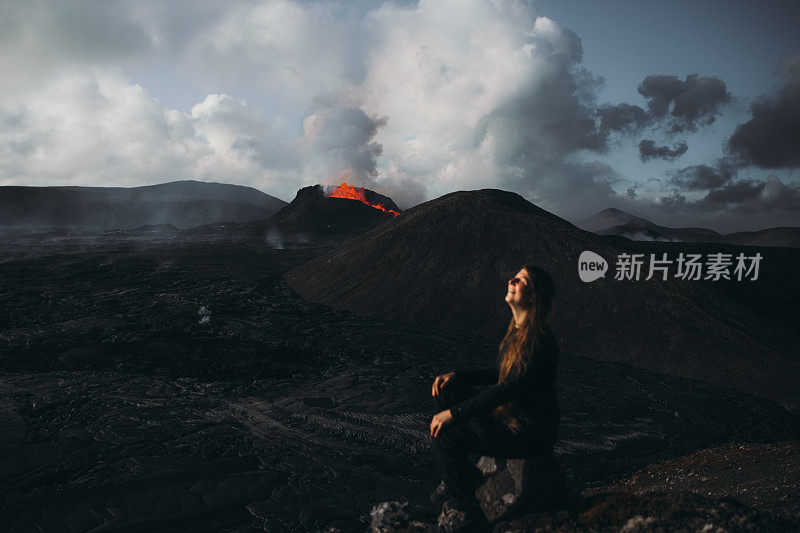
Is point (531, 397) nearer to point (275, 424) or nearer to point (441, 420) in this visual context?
point (441, 420)

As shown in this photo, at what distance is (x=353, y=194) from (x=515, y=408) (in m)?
61.3

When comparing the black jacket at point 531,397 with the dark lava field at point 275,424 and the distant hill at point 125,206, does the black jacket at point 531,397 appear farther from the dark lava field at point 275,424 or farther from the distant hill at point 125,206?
the distant hill at point 125,206

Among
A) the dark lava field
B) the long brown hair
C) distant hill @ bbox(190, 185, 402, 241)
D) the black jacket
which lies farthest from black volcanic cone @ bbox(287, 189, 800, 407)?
distant hill @ bbox(190, 185, 402, 241)

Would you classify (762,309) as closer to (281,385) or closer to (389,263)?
(389,263)

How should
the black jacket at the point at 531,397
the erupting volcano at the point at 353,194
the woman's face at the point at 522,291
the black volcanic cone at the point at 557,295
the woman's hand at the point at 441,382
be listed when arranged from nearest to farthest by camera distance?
1. the black jacket at the point at 531,397
2. the woman's face at the point at 522,291
3. the woman's hand at the point at 441,382
4. the black volcanic cone at the point at 557,295
5. the erupting volcano at the point at 353,194

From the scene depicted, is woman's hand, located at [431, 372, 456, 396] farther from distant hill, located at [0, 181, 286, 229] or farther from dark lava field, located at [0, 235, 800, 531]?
distant hill, located at [0, 181, 286, 229]

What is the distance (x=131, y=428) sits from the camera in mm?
5473

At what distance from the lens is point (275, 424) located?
579 cm

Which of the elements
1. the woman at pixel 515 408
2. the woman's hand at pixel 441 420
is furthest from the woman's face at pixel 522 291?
the woman's hand at pixel 441 420

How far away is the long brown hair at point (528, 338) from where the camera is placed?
226 centimetres

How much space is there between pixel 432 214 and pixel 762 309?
10315mm

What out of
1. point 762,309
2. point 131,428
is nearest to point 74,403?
point 131,428

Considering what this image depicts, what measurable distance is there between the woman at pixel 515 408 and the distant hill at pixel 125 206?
9192 centimetres

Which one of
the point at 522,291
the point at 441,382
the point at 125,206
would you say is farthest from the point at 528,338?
the point at 125,206
